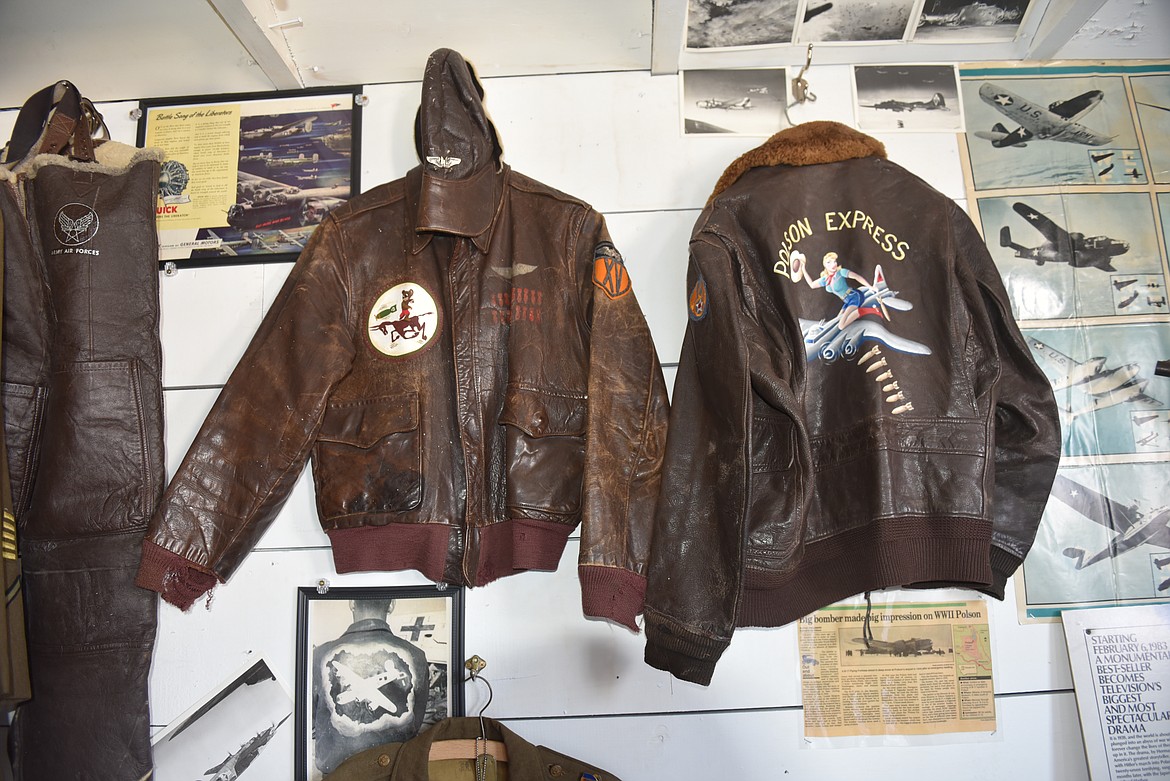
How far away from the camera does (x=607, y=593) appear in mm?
1372

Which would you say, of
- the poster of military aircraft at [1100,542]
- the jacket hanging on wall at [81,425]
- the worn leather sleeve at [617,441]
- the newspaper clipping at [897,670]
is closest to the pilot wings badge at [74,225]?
the jacket hanging on wall at [81,425]

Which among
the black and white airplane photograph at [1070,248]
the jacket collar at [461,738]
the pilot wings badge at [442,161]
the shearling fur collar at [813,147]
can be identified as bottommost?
the jacket collar at [461,738]

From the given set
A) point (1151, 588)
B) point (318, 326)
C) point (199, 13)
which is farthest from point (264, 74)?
point (1151, 588)

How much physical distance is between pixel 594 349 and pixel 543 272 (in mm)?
227

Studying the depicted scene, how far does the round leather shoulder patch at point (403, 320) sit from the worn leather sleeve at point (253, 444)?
0.07 metres

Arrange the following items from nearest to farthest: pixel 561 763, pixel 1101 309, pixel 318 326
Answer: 1. pixel 561 763
2. pixel 318 326
3. pixel 1101 309

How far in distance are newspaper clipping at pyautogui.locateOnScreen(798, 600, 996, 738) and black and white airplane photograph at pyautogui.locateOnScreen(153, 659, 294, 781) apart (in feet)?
3.75

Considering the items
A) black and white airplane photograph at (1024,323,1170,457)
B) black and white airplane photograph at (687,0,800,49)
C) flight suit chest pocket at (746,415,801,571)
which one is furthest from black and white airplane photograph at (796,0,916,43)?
flight suit chest pocket at (746,415,801,571)

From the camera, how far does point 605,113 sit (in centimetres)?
181

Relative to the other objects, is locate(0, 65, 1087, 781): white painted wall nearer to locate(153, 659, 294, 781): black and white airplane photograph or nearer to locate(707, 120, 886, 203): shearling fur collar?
locate(153, 659, 294, 781): black and white airplane photograph

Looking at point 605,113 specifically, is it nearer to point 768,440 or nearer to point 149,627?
point 768,440

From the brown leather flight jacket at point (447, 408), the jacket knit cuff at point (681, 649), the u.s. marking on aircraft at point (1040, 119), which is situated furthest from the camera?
the u.s. marking on aircraft at point (1040, 119)

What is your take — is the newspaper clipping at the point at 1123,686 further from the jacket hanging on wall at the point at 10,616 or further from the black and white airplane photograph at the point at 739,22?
the jacket hanging on wall at the point at 10,616

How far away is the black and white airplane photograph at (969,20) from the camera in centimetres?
170
